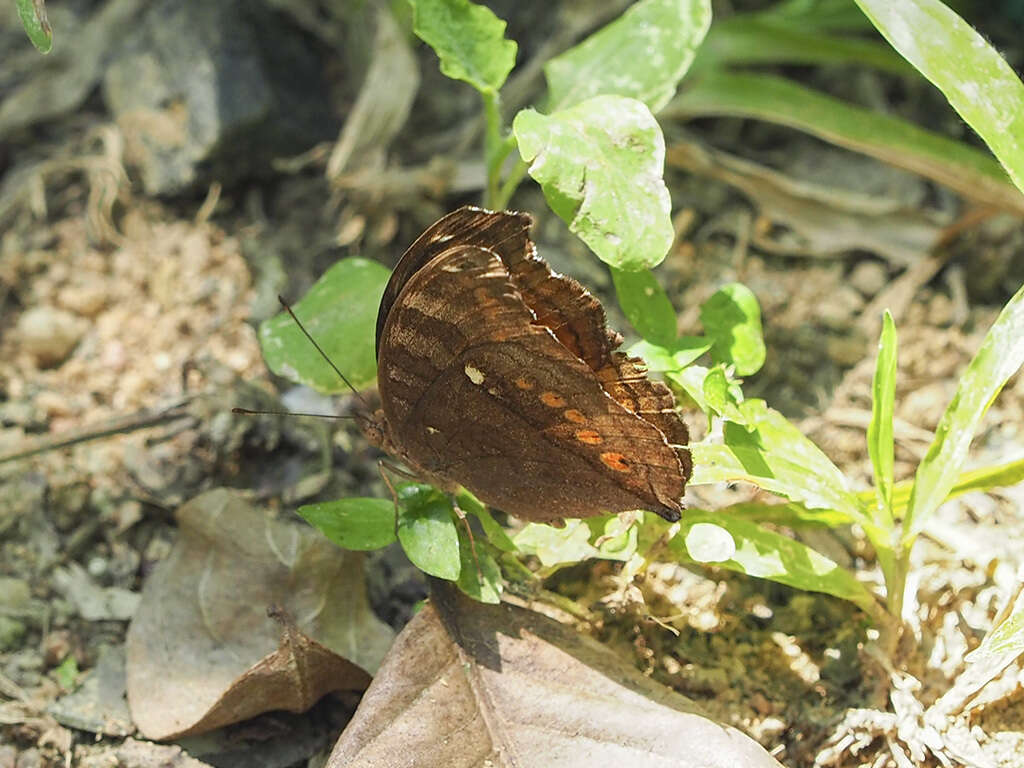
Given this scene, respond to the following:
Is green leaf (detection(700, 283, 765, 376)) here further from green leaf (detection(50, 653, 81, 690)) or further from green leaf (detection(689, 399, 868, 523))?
green leaf (detection(50, 653, 81, 690))

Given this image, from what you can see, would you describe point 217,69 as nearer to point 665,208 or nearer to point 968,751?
point 665,208

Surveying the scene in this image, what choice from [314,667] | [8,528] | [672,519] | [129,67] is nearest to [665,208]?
[672,519]

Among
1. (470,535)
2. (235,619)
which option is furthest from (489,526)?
(235,619)

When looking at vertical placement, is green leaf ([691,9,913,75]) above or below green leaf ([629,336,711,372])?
above

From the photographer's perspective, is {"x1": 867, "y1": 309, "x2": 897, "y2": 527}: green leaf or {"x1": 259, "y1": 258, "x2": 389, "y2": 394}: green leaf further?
{"x1": 259, "y1": 258, "x2": 389, "y2": 394}: green leaf

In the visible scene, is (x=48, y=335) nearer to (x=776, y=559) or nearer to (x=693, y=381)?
(x=693, y=381)

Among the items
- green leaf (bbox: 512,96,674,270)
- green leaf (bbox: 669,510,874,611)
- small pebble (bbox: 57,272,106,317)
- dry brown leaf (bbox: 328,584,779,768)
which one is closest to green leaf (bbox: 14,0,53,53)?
green leaf (bbox: 512,96,674,270)
